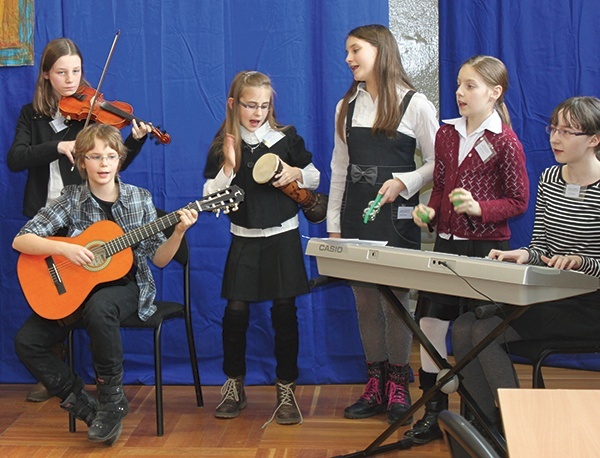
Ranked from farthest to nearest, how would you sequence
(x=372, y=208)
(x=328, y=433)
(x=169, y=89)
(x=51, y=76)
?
(x=169, y=89) → (x=51, y=76) → (x=328, y=433) → (x=372, y=208)

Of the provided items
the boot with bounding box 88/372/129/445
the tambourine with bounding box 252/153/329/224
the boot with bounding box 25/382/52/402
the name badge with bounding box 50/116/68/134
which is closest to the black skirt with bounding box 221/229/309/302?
the tambourine with bounding box 252/153/329/224

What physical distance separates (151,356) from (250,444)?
1002 millimetres

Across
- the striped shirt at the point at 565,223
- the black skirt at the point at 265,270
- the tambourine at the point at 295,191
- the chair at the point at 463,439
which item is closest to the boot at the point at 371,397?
the black skirt at the point at 265,270

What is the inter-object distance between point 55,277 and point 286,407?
1.04 meters

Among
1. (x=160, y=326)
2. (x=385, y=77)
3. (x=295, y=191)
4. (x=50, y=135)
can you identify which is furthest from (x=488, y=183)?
(x=50, y=135)

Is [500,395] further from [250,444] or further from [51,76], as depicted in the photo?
[51,76]

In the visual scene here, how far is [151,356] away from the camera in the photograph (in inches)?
166

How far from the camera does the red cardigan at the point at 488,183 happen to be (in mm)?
3143

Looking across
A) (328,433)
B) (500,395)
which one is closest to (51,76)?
(328,433)

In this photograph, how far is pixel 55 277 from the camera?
11.3ft

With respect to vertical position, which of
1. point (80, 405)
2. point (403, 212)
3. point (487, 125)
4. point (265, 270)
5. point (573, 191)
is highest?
point (487, 125)

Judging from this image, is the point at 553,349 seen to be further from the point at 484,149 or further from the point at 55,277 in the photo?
the point at 55,277

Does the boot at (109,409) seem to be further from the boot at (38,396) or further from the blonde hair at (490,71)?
the blonde hair at (490,71)

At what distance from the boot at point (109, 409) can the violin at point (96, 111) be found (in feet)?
3.34
